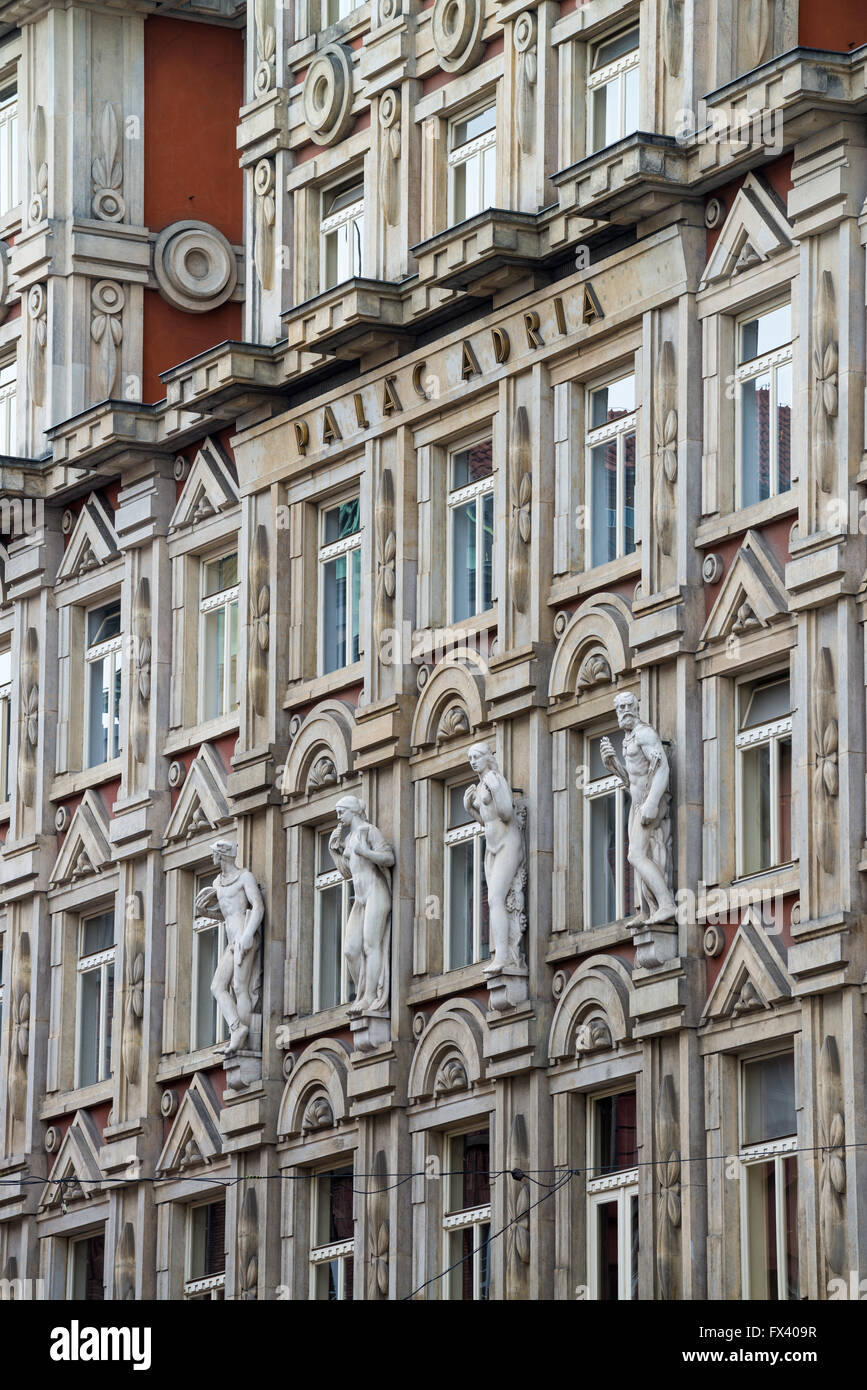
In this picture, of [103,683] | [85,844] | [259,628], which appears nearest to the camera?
[259,628]

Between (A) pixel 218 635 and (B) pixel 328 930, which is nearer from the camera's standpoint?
(B) pixel 328 930

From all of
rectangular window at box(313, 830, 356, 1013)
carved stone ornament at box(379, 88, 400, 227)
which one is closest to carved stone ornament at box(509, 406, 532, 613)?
carved stone ornament at box(379, 88, 400, 227)

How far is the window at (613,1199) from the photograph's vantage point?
47.4 meters

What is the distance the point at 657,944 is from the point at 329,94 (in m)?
14.7

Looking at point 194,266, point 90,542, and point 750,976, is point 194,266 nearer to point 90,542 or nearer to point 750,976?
point 90,542

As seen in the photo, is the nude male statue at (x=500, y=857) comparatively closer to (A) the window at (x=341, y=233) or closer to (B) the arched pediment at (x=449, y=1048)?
(B) the arched pediment at (x=449, y=1048)

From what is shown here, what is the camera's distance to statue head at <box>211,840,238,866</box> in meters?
55.2

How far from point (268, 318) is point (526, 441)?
7.31 meters

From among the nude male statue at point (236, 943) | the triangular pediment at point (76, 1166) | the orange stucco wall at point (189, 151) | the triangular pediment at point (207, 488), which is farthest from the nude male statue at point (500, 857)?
the orange stucco wall at point (189, 151)

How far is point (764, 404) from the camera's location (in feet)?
157

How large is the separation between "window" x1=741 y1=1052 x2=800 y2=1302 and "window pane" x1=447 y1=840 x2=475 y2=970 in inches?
249

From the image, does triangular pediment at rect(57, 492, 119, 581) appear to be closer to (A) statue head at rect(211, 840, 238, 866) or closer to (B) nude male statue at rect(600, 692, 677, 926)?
(A) statue head at rect(211, 840, 238, 866)

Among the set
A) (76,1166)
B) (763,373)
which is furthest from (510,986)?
(76,1166)

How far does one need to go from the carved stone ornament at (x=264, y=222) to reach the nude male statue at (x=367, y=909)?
8.66 meters
